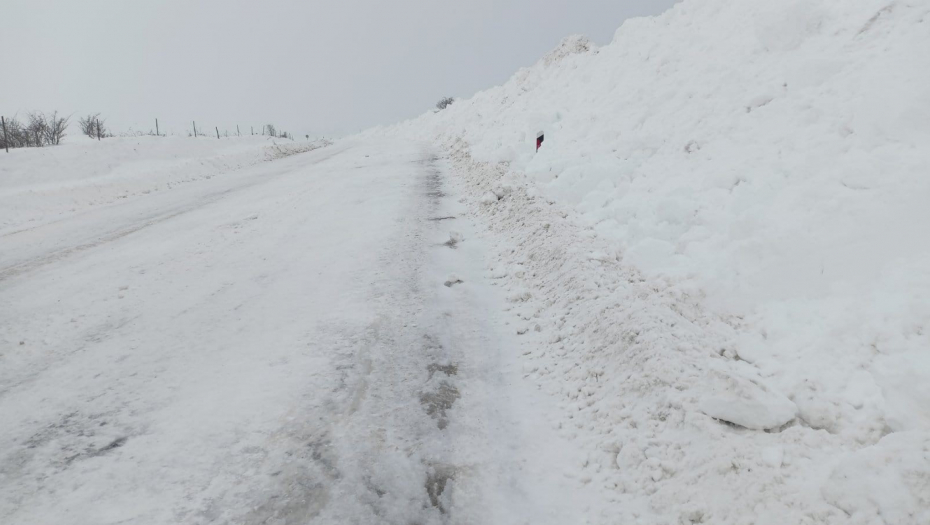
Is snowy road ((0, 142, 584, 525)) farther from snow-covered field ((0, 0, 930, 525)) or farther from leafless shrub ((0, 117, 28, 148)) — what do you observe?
leafless shrub ((0, 117, 28, 148))

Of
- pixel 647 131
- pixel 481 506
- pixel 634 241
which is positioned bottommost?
pixel 481 506

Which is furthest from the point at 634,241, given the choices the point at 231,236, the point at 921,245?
the point at 231,236

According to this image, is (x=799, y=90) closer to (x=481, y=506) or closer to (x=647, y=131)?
(x=647, y=131)

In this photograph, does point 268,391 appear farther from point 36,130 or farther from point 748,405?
point 36,130

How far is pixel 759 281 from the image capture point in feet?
12.7

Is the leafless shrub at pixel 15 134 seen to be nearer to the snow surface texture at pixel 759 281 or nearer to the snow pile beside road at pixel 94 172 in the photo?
the snow pile beside road at pixel 94 172

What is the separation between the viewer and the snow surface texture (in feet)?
8.13

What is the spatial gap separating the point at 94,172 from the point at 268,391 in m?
17.1

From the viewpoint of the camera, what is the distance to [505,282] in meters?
5.61

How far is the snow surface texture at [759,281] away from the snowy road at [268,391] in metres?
0.61

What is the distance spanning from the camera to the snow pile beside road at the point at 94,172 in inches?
446

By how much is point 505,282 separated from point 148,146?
67.2 ft

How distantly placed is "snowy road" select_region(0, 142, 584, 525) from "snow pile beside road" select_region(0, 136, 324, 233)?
605cm

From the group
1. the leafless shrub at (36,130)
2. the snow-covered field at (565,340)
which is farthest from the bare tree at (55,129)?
the snow-covered field at (565,340)
